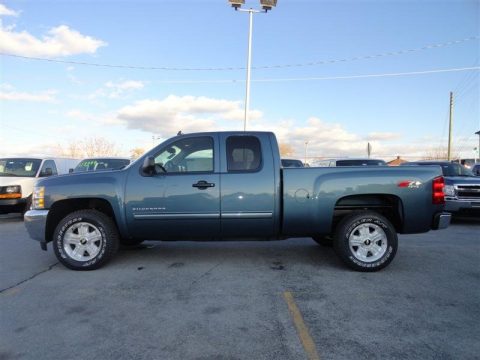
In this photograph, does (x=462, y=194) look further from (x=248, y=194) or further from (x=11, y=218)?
(x=11, y=218)

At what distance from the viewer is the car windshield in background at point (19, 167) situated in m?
10.6

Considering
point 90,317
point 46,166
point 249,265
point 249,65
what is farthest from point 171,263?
point 249,65

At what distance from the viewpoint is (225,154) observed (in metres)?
5.23

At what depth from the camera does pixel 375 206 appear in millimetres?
5363

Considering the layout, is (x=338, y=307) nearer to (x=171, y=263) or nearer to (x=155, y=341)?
(x=155, y=341)

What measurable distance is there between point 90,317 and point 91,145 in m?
53.5

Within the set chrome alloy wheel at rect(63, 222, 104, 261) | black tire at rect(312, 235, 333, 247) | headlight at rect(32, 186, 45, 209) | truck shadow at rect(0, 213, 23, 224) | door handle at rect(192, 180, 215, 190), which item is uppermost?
door handle at rect(192, 180, 215, 190)

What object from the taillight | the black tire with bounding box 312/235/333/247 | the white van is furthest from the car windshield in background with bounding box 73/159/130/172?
the taillight

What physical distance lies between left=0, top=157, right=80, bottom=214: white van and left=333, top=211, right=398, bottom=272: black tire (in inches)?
332

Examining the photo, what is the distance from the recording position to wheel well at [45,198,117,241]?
17.5 ft

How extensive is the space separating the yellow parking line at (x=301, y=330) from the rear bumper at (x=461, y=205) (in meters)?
6.62

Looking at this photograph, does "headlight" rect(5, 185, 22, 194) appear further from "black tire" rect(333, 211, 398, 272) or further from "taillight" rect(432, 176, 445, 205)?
"taillight" rect(432, 176, 445, 205)

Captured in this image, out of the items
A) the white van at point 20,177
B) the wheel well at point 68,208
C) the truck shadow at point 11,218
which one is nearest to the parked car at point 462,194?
the wheel well at point 68,208

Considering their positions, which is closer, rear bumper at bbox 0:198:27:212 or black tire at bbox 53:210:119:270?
black tire at bbox 53:210:119:270
